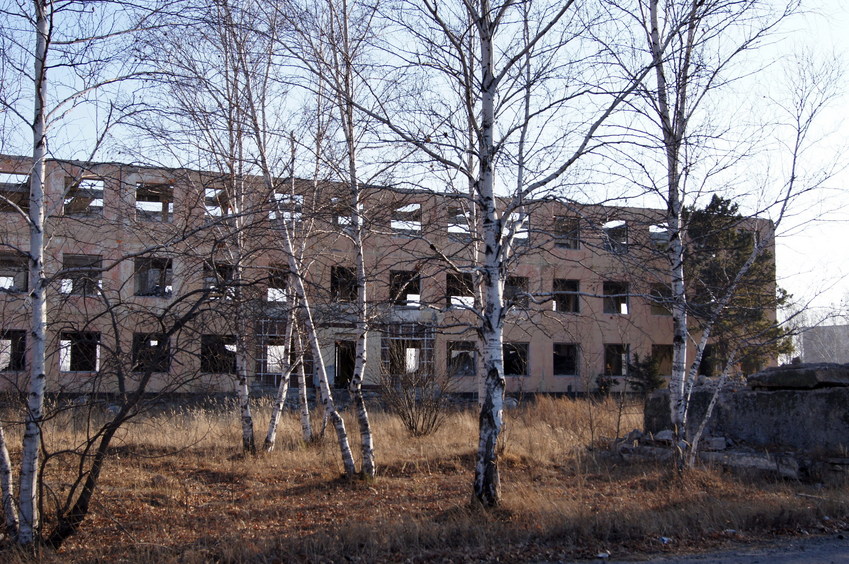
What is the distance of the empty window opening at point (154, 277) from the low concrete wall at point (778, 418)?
10.6 m

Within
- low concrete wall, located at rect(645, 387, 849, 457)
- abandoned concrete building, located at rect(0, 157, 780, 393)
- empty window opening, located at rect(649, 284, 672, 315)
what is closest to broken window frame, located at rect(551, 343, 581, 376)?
low concrete wall, located at rect(645, 387, 849, 457)

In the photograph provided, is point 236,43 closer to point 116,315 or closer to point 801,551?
point 116,315

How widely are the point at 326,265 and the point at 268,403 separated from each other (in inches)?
228

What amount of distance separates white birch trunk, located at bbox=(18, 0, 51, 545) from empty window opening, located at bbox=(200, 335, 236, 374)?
56.0 inches

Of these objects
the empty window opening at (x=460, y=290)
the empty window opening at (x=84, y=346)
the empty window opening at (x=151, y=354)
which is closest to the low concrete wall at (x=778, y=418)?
the empty window opening at (x=460, y=290)

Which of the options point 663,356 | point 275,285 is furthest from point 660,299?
point 663,356

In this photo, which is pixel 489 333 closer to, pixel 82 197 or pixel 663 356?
pixel 82 197

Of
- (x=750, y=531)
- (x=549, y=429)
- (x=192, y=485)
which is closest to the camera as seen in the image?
(x=750, y=531)

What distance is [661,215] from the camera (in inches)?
384

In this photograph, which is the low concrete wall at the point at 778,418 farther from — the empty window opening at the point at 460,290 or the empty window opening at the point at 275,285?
the empty window opening at the point at 275,285

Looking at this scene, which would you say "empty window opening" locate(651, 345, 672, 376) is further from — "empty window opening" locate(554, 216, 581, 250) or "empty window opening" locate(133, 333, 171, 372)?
"empty window opening" locate(133, 333, 171, 372)

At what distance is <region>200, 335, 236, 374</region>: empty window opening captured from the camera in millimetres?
6855

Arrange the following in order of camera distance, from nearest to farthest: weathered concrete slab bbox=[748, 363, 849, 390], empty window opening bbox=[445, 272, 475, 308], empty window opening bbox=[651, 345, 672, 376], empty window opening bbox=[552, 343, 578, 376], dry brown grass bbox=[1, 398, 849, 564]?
dry brown grass bbox=[1, 398, 849, 564] → empty window opening bbox=[445, 272, 475, 308] → weathered concrete slab bbox=[748, 363, 849, 390] → empty window opening bbox=[651, 345, 672, 376] → empty window opening bbox=[552, 343, 578, 376]

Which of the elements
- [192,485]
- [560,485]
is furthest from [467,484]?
[192,485]
